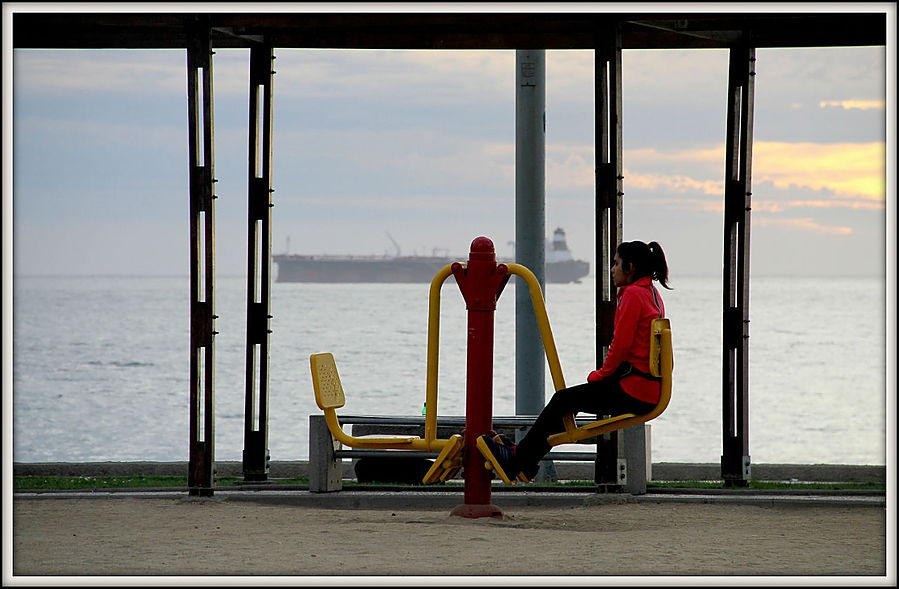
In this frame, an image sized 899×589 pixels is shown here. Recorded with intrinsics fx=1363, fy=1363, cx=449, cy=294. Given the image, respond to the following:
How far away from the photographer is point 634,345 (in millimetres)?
7727

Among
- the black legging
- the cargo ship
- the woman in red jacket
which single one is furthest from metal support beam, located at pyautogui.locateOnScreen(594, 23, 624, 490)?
the cargo ship

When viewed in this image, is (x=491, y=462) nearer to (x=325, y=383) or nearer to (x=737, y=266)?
(x=325, y=383)

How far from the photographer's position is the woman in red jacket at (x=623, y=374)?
767cm

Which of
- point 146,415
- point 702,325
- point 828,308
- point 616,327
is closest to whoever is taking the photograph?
point 616,327

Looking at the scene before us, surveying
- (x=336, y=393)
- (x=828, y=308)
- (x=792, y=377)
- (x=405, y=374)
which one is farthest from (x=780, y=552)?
(x=828, y=308)

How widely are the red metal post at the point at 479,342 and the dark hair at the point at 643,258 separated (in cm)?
79

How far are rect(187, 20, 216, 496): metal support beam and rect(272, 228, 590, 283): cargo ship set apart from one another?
7044cm

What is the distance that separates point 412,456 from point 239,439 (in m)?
16.6

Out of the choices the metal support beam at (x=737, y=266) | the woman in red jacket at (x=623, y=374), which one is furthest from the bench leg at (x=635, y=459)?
the woman in red jacket at (x=623, y=374)

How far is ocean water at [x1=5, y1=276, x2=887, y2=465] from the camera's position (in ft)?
84.2

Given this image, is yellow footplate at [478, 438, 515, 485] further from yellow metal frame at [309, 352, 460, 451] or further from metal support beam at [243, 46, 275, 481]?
metal support beam at [243, 46, 275, 481]

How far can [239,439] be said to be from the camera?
86.7 ft

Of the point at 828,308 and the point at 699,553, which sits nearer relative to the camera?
the point at 699,553

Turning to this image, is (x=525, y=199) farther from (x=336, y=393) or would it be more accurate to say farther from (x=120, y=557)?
(x=120, y=557)
